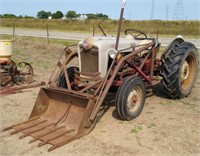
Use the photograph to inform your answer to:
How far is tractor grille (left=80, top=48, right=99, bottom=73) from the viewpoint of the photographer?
5578 millimetres

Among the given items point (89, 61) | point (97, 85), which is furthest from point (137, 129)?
point (89, 61)

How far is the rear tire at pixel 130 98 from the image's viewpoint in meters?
5.10

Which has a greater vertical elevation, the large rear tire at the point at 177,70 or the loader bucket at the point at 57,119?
the large rear tire at the point at 177,70

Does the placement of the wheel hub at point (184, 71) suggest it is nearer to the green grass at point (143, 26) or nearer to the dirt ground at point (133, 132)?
the dirt ground at point (133, 132)

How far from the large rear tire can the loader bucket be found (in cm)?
215

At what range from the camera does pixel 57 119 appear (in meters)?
5.17

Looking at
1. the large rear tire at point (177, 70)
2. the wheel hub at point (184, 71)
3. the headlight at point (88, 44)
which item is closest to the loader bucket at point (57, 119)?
the headlight at point (88, 44)

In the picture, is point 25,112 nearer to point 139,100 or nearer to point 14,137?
point 14,137

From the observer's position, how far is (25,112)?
19.0 ft

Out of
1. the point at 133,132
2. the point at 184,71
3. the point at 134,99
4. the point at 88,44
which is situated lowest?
the point at 133,132

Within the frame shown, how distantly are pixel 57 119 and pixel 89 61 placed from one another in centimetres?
122

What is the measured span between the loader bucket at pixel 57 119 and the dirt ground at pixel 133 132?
12 cm

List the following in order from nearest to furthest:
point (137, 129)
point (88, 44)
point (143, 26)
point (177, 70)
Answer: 1. point (137, 129)
2. point (88, 44)
3. point (177, 70)
4. point (143, 26)

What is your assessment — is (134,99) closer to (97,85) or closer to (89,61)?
(97,85)
